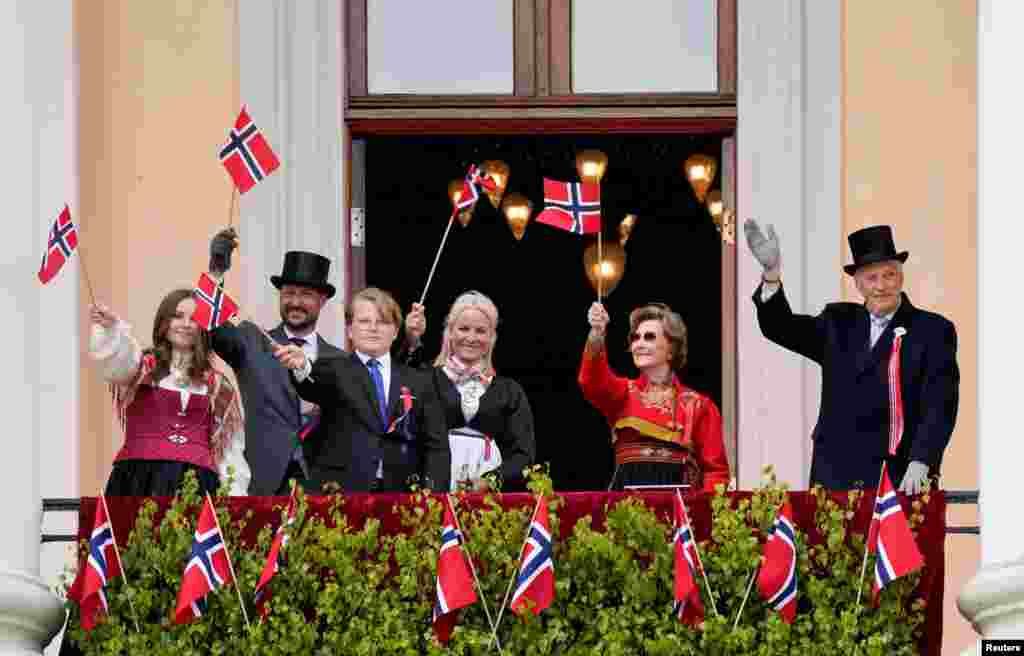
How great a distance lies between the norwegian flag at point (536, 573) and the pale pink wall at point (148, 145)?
3.64m

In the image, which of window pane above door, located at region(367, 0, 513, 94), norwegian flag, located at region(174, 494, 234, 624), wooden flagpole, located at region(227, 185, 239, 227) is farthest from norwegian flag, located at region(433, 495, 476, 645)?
window pane above door, located at region(367, 0, 513, 94)

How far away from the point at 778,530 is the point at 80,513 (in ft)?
10.1

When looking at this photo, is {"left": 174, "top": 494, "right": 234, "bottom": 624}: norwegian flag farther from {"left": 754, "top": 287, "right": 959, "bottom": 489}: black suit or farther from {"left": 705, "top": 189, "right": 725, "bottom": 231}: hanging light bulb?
{"left": 705, "top": 189, "right": 725, "bottom": 231}: hanging light bulb

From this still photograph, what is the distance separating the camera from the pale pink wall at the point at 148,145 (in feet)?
66.9

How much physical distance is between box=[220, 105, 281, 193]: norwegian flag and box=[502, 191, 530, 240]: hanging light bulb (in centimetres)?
515

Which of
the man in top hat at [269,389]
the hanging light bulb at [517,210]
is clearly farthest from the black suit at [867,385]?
the hanging light bulb at [517,210]

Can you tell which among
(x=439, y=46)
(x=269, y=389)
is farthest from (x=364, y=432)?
(x=439, y=46)

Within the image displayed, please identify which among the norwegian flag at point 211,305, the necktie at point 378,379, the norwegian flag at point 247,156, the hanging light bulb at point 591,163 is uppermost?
the hanging light bulb at point 591,163

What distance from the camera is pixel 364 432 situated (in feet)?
59.8

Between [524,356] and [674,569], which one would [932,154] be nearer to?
[674,569]

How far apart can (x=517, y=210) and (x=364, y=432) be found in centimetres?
593

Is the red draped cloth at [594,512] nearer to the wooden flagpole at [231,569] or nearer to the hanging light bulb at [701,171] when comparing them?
the wooden flagpole at [231,569]

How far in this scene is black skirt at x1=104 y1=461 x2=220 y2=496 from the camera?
712 inches

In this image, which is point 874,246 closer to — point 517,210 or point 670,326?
point 670,326
